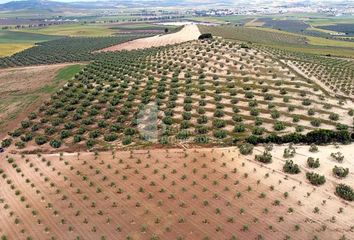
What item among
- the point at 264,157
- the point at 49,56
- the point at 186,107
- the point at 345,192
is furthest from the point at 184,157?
the point at 49,56

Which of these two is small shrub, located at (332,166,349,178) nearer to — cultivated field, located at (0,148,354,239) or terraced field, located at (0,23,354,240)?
terraced field, located at (0,23,354,240)

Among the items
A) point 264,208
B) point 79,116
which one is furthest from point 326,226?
point 79,116

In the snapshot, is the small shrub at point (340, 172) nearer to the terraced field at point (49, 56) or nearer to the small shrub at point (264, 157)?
the small shrub at point (264, 157)

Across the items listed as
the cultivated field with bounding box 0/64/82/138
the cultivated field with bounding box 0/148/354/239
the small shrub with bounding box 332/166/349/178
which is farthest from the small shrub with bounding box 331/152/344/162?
the cultivated field with bounding box 0/64/82/138

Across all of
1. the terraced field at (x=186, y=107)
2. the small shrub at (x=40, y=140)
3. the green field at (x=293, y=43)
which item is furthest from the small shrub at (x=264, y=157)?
the green field at (x=293, y=43)

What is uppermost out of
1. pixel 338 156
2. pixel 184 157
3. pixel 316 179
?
pixel 338 156

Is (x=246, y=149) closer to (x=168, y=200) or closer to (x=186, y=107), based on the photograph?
(x=168, y=200)
